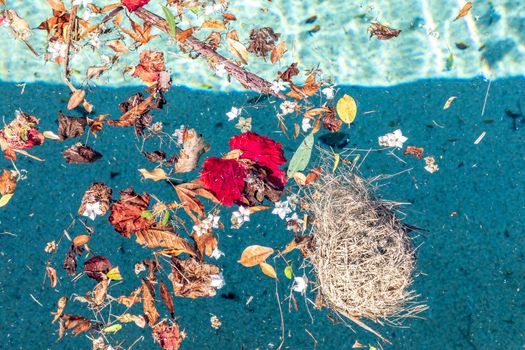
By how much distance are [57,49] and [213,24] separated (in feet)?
2.47

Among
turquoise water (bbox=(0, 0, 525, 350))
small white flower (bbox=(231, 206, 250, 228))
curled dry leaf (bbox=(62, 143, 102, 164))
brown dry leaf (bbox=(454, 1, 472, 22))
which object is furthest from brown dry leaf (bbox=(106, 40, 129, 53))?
brown dry leaf (bbox=(454, 1, 472, 22))

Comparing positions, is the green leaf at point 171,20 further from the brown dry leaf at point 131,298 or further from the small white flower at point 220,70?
the brown dry leaf at point 131,298

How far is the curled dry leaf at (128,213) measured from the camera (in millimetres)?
2248

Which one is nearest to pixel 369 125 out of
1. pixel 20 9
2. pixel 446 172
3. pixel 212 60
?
pixel 446 172

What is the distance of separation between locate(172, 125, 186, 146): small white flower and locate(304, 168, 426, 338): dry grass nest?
66 centimetres

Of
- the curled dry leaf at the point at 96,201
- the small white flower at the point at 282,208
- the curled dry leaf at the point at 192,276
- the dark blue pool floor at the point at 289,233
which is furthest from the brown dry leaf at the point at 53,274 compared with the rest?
the small white flower at the point at 282,208

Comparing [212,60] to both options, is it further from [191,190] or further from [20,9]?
[20,9]

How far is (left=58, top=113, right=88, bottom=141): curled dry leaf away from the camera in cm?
228

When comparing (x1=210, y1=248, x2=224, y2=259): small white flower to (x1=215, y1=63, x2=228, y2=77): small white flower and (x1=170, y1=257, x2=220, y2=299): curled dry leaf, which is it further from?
(x1=215, y1=63, x2=228, y2=77): small white flower

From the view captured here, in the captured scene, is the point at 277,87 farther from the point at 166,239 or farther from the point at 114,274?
the point at 114,274

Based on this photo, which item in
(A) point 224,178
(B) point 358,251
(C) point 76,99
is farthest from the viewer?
(C) point 76,99

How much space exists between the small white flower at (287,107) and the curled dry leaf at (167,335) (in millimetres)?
1114

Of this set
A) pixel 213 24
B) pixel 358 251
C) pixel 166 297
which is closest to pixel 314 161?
pixel 358 251

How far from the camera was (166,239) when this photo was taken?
→ 223cm
